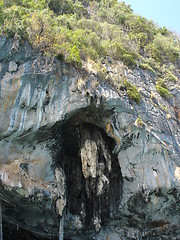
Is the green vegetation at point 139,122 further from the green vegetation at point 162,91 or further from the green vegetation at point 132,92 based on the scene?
the green vegetation at point 162,91

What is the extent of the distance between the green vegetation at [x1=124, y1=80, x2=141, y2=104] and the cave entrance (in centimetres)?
172

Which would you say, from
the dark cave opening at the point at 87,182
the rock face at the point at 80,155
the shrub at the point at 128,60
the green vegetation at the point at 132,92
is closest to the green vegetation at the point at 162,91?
the rock face at the point at 80,155

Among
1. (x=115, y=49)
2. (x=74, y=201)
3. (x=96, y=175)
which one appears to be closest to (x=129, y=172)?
(x=96, y=175)

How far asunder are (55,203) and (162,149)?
14.2 ft

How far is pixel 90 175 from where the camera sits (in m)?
11.1

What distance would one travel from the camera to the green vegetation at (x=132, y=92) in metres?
11.6

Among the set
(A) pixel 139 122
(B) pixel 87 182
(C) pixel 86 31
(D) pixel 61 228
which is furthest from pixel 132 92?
(D) pixel 61 228

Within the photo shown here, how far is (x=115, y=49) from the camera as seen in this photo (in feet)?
44.6

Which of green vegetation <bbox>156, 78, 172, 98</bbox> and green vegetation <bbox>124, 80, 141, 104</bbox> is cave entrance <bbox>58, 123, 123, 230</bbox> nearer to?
green vegetation <bbox>124, 80, 141, 104</bbox>

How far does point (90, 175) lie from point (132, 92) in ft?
11.6

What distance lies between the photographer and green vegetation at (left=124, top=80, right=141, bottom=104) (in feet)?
37.9

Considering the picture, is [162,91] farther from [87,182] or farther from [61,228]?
[61,228]

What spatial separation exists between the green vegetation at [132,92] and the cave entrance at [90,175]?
5.64 feet

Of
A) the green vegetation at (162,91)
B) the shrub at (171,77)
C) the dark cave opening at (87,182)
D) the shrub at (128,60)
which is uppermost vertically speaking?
the shrub at (128,60)
